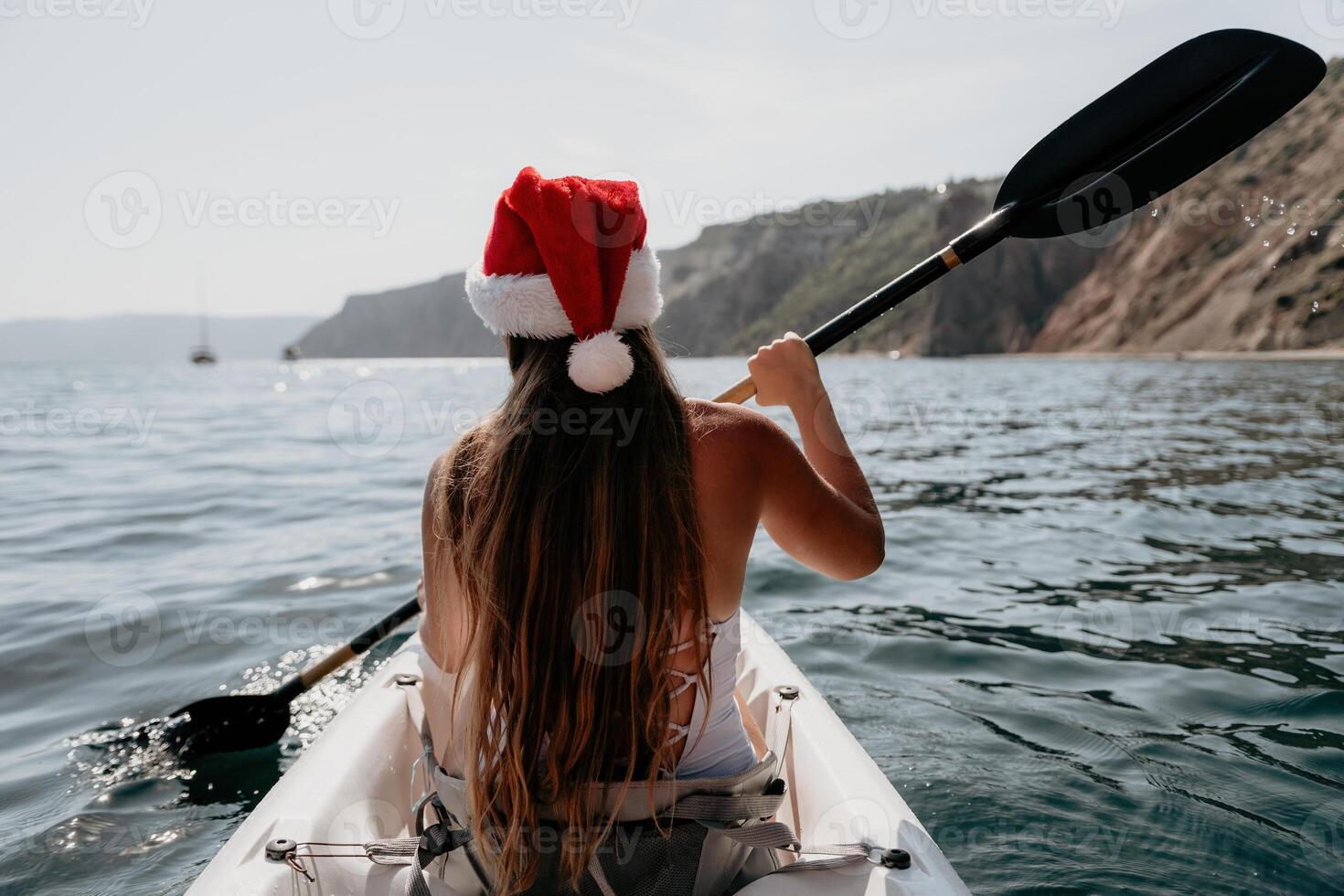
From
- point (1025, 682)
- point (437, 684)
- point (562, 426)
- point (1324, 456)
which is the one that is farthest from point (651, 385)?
point (1324, 456)

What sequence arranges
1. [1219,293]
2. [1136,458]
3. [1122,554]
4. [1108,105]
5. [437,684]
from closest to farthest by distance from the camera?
[437,684] < [1108,105] < [1122,554] < [1136,458] < [1219,293]

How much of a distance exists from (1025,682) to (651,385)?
3572mm

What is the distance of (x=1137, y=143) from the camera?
3166mm

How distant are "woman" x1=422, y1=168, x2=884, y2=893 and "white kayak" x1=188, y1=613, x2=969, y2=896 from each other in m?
0.40

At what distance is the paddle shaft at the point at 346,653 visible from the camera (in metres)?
3.69

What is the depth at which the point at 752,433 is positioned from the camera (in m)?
1.58

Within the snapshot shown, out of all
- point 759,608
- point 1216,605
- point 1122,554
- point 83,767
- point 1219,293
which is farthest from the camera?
point 1219,293

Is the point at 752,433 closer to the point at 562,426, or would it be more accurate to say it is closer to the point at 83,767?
the point at 562,426

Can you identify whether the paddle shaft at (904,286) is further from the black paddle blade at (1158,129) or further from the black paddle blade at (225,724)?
the black paddle blade at (225,724)

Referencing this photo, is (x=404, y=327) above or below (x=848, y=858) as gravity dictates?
above

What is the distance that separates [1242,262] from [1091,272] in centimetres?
1430

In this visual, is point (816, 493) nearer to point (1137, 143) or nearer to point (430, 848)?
point (430, 848)

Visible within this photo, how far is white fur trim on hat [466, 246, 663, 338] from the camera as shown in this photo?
1580 millimetres

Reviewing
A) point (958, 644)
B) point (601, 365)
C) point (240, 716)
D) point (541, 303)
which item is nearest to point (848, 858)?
point (601, 365)
